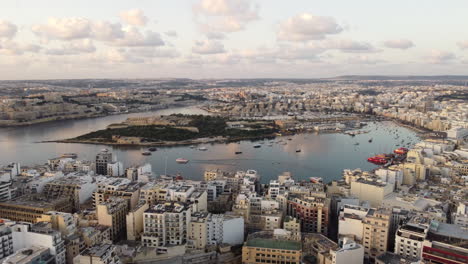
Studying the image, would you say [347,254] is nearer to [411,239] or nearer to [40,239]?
[411,239]

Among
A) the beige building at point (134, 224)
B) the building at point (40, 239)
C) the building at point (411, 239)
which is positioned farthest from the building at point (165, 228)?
the building at point (411, 239)

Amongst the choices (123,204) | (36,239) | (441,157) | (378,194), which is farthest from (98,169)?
(441,157)

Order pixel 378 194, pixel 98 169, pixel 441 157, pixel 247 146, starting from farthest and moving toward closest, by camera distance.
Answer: pixel 247 146 < pixel 441 157 < pixel 98 169 < pixel 378 194

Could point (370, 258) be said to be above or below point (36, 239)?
below

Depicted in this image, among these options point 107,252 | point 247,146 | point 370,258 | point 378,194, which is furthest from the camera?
point 247,146

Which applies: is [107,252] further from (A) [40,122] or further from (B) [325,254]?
(A) [40,122]

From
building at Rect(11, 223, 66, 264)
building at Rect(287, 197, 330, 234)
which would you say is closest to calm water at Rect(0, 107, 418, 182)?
building at Rect(287, 197, 330, 234)

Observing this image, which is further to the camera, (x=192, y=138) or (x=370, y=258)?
(x=192, y=138)
